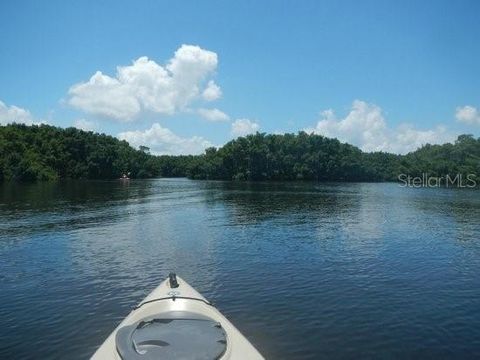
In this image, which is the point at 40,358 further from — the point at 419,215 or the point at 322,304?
the point at 419,215

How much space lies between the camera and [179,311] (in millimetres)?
14617

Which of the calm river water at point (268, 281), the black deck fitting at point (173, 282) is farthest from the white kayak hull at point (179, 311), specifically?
the calm river water at point (268, 281)

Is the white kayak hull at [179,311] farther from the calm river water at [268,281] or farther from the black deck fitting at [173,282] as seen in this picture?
the calm river water at [268,281]

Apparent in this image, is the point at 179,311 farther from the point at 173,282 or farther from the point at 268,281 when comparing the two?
the point at 268,281

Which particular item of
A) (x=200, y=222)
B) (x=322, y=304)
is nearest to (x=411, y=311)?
(x=322, y=304)

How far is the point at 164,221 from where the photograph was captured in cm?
5275

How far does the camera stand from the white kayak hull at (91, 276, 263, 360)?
1162 centimetres

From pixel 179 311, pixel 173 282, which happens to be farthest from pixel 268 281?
pixel 179 311

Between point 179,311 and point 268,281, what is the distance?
11.3 metres

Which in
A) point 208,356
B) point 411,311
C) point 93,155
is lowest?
point 411,311

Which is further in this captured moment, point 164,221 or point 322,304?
point 164,221

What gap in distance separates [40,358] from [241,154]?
605 feet

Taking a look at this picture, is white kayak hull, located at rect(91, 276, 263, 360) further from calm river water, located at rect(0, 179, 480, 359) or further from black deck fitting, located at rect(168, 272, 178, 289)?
calm river water, located at rect(0, 179, 480, 359)

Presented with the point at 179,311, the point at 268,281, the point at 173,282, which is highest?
the point at 173,282
